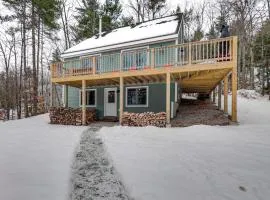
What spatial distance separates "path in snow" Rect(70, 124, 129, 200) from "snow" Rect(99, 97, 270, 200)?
0.61ft

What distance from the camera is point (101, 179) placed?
4090mm

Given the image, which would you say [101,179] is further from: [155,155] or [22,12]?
[22,12]

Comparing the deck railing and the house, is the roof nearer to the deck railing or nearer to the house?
the house

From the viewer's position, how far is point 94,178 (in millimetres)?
4133

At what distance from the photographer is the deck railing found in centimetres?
929

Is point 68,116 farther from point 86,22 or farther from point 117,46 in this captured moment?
point 86,22

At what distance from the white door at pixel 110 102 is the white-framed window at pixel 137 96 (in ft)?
3.12

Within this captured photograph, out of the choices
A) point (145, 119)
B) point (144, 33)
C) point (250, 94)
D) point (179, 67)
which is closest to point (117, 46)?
point (144, 33)

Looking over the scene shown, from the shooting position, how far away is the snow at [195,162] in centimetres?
356

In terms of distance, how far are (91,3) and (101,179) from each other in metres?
25.5

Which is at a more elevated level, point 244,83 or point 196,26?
point 196,26

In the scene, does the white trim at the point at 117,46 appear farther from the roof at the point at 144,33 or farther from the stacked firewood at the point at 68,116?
the stacked firewood at the point at 68,116

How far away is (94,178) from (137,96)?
31.2 ft

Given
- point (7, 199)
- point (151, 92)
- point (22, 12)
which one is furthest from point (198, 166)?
point (22, 12)
